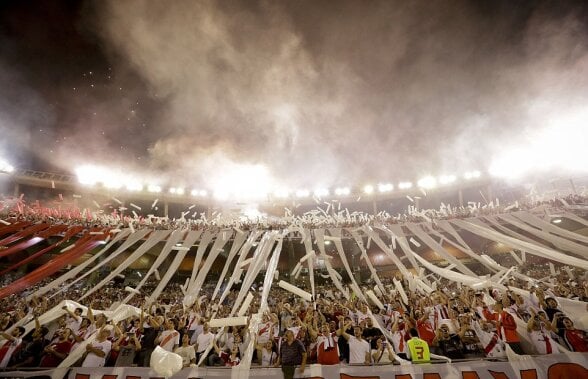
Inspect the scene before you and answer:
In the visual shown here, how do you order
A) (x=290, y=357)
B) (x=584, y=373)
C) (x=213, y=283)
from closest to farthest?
1. (x=584, y=373)
2. (x=290, y=357)
3. (x=213, y=283)

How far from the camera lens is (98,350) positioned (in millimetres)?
5855

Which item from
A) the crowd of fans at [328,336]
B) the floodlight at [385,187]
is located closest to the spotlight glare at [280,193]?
the floodlight at [385,187]

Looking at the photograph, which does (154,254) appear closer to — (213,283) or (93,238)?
(213,283)

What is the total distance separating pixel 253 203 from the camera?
80.6 ft

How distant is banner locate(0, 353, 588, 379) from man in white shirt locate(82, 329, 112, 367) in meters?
1.00

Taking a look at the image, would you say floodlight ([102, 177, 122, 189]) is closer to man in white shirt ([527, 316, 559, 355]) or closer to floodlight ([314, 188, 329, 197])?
floodlight ([314, 188, 329, 197])

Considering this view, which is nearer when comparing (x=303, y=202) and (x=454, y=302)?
(x=454, y=302)

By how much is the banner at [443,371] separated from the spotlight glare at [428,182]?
2158cm

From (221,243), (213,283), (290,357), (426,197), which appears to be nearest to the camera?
(290,357)

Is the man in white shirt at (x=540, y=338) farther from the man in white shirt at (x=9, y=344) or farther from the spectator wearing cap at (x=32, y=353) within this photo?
the man in white shirt at (x=9, y=344)

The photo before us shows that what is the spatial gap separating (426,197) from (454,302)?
66.5 feet

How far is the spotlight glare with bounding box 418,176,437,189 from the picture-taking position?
25.1 m

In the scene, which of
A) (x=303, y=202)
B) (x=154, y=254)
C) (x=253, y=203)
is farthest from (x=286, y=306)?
(x=303, y=202)

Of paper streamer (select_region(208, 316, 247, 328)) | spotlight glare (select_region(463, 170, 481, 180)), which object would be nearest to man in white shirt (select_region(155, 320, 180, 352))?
paper streamer (select_region(208, 316, 247, 328))
